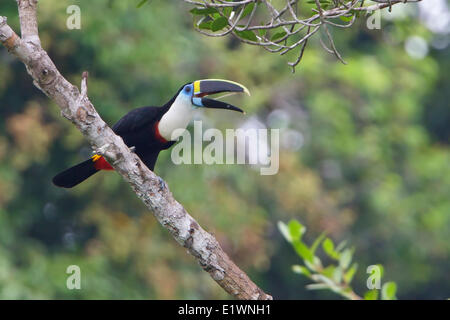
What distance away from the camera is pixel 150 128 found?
331 cm

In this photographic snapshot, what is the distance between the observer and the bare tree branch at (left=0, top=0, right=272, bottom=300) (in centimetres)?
221

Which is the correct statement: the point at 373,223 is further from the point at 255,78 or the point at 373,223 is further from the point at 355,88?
the point at 255,78

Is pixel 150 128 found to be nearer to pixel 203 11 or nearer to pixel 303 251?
pixel 303 251

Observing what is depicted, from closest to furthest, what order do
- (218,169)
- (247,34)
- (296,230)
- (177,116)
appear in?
(247,34), (296,230), (177,116), (218,169)

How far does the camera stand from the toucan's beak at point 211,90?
2936mm

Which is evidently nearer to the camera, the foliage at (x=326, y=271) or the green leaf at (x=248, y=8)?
the green leaf at (x=248, y=8)

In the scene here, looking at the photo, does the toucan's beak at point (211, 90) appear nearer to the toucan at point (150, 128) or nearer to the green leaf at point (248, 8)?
the toucan at point (150, 128)

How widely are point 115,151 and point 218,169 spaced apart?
3397 millimetres

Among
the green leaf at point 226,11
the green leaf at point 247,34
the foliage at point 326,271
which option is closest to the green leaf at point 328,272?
the foliage at point 326,271

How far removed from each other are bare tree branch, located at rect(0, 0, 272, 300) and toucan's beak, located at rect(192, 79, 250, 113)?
67 centimetres

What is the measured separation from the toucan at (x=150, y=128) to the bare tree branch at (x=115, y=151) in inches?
32.3

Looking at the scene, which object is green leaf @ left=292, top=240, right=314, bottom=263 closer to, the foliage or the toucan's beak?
the foliage

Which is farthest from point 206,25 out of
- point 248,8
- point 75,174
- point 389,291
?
point 75,174

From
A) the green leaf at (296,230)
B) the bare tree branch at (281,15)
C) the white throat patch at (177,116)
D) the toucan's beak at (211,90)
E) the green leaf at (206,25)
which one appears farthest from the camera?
the white throat patch at (177,116)
